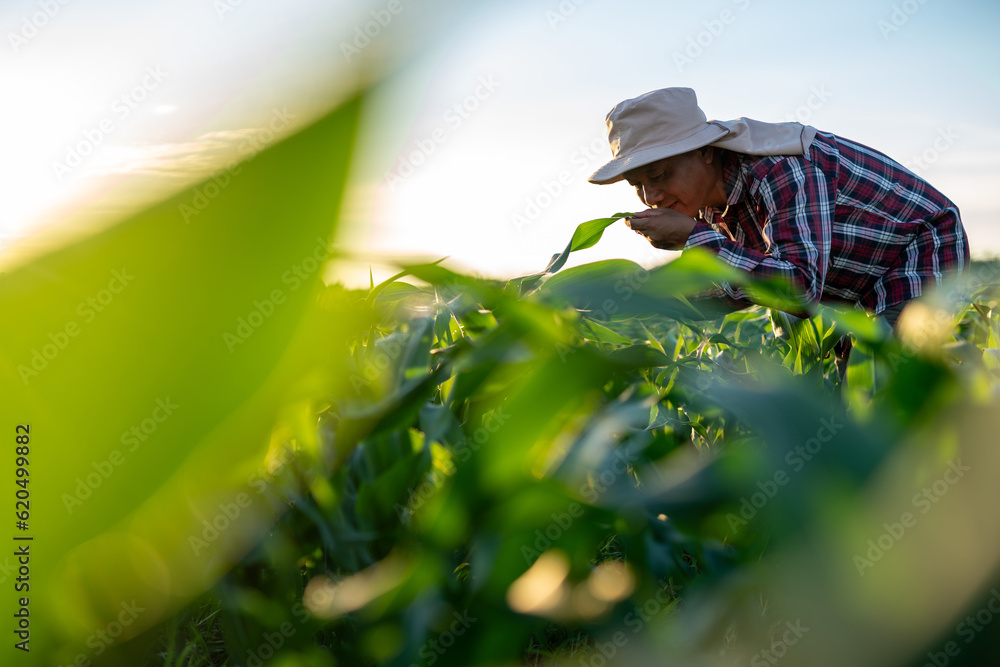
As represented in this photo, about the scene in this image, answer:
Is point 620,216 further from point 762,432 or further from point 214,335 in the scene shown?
point 214,335

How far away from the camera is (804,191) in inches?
64.7

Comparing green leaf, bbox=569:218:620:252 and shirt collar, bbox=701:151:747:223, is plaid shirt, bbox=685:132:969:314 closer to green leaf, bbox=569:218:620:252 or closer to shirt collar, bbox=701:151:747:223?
shirt collar, bbox=701:151:747:223

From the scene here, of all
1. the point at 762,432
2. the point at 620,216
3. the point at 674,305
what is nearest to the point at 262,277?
the point at 762,432

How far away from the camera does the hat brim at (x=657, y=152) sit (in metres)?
1.73

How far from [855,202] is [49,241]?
6.18ft

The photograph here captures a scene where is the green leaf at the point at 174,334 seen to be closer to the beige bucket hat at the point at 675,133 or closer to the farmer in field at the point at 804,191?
the farmer in field at the point at 804,191

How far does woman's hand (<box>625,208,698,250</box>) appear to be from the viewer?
1474mm

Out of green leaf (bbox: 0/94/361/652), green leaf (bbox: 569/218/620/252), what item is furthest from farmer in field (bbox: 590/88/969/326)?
green leaf (bbox: 0/94/361/652)

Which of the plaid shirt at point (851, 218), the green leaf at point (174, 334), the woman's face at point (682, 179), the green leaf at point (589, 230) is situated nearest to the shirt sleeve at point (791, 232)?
the plaid shirt at point (851, 218)

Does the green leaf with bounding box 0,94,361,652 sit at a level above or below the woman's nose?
above

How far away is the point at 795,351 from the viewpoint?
1272 millimetres

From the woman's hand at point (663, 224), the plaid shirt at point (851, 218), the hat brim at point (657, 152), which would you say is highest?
the hat brim at point (657, 152)

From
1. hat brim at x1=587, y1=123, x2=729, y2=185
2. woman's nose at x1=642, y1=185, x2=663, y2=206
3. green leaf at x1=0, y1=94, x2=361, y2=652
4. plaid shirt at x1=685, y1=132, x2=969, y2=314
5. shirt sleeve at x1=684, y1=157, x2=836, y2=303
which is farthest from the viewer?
woman's nose at x1=642, y1=185, x2=663, y2=206

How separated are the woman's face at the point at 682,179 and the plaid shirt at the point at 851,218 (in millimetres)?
66
